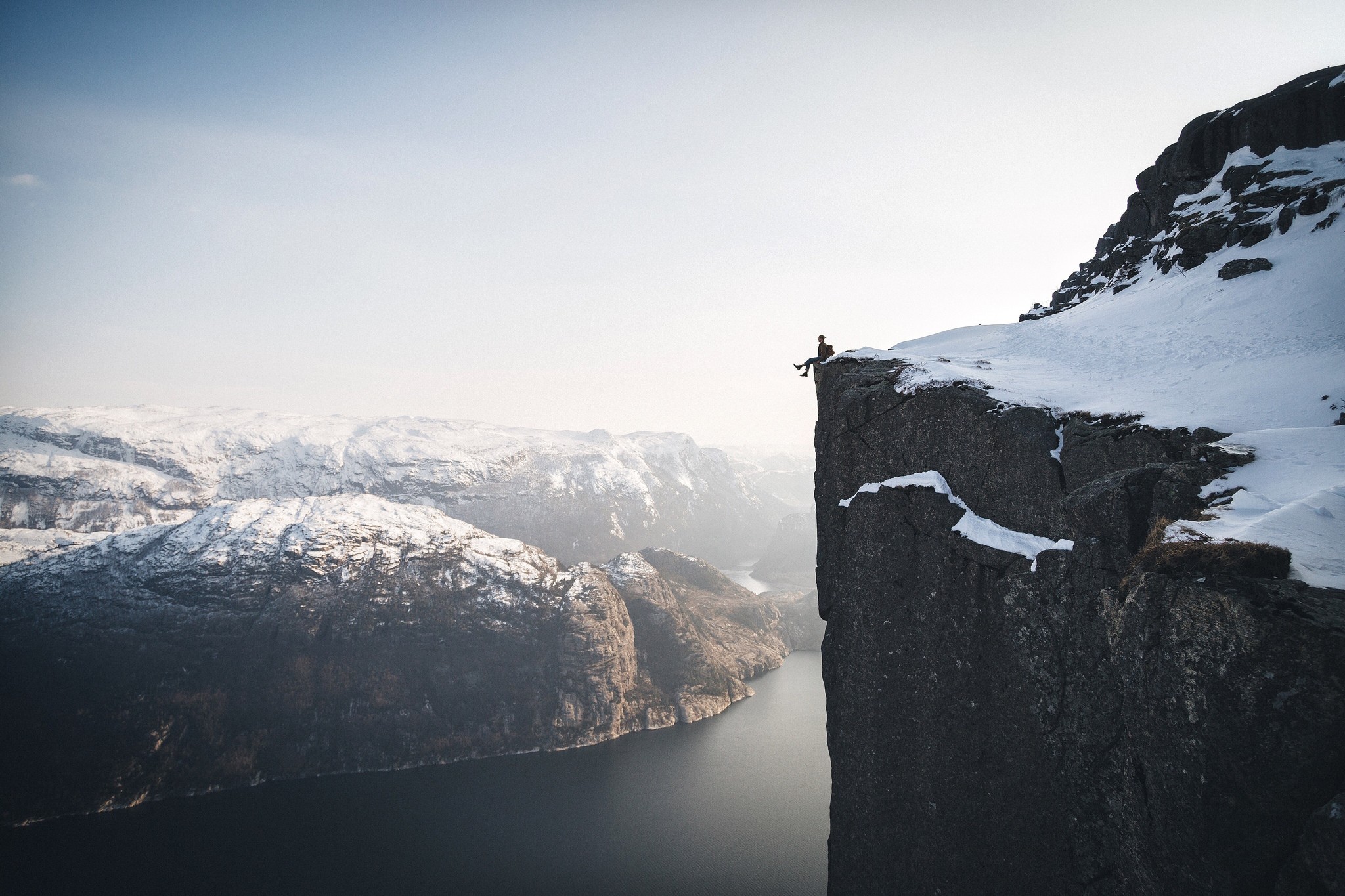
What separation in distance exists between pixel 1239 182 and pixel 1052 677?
98.7 ft

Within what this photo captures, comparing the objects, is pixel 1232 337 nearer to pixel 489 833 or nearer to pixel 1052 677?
pixel 1052 677

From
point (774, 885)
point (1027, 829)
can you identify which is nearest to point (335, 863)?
point (774, 885)

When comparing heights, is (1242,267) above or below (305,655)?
above

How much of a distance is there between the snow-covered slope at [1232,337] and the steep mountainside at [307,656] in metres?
127

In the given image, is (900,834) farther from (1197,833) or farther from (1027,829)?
(1197,833)

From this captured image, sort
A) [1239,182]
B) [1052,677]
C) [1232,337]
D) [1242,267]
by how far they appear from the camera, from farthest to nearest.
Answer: [1239,182] → [1242,267] → [1232,337] → [1052,677]

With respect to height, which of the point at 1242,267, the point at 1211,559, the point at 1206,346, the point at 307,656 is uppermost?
the point at 1242,267

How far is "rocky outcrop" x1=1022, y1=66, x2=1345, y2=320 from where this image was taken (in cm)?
2653

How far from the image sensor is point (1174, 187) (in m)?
34.3

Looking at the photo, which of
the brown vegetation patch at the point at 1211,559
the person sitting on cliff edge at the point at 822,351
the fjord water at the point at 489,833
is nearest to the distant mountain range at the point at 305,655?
the fjord water at the point at 489,833

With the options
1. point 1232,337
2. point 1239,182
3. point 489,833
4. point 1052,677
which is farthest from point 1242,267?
point 489,833

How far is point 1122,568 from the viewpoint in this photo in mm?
13852

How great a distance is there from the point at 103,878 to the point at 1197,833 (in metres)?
120

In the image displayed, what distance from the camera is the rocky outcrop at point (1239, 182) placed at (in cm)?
2653
